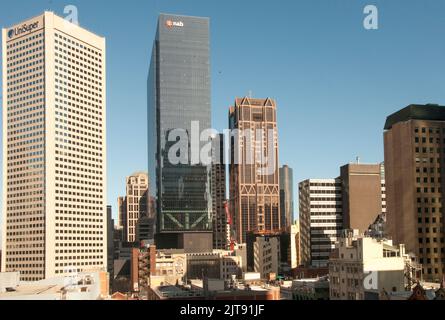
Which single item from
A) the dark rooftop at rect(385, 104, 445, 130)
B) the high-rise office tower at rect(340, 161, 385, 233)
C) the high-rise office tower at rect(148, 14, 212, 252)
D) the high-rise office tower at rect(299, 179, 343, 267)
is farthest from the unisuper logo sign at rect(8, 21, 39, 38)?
the dark rooftop at rect(385, 104, 445, 130)

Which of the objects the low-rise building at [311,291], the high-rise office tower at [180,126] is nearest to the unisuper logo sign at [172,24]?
the high-rise office tower at [180,126]

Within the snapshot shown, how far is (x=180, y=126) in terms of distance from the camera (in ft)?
609

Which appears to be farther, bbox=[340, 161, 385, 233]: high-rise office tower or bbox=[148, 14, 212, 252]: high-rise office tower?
bbox=[148, 14, 212, 252]: high-rise office tower

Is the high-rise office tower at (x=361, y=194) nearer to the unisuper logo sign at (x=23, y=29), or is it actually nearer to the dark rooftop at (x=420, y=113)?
the dark rooftop at (x=420, y=113)

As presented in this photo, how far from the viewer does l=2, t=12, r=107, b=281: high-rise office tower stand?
135m

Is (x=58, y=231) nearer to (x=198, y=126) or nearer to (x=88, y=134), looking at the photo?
(x=88, y=134)

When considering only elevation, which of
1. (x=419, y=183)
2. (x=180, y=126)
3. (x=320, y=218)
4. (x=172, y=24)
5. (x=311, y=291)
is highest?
(x=172, y=24)

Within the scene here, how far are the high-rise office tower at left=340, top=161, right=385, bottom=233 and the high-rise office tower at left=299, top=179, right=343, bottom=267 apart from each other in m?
1.92

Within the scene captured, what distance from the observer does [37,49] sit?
13975 centimetres

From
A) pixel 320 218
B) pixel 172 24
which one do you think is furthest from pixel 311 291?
pixel 172 24

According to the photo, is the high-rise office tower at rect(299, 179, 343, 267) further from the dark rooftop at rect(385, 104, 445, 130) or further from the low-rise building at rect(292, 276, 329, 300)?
the low-rise building at rect(292, 276, 329, 300)

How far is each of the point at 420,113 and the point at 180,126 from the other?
312ft

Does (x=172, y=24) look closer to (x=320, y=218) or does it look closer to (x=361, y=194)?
(x=361, y=194)
